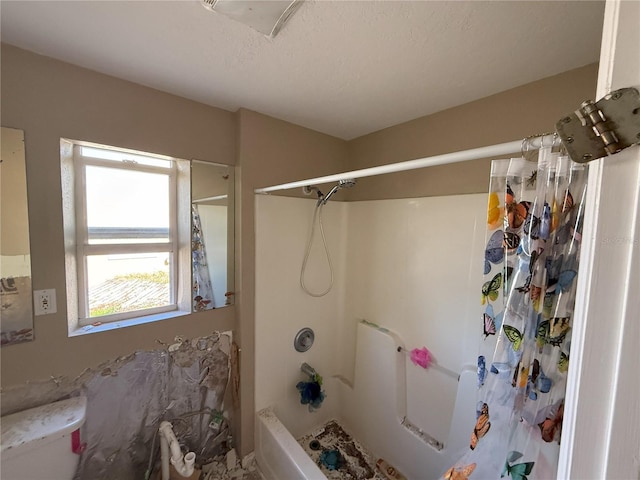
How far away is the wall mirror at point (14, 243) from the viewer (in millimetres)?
1047

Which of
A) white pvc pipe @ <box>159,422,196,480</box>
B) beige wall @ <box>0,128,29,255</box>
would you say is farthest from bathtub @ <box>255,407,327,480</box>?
beige wall @ <box>0,128,29,255</box>

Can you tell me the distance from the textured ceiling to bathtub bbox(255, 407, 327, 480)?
2.01 metres

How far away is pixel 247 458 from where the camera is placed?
1.70 metres

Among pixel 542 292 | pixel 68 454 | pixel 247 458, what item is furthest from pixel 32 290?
pixel 542 292

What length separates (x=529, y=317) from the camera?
2.38 ft

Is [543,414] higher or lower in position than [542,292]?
lower

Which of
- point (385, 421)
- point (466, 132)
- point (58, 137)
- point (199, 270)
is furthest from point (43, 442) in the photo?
point (466, 132)

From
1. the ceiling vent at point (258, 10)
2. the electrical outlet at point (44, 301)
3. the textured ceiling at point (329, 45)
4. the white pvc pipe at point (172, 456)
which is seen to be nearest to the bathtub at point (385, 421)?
the white pvc pipe at point (172, 456)

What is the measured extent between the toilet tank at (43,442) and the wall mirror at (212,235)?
0.68 m

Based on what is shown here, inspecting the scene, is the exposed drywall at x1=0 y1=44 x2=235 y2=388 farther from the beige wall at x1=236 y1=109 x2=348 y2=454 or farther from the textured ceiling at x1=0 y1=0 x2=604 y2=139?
the beige wall at x1=236 y1=109 x2=348 y2=454

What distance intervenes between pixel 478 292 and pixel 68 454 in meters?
2.14

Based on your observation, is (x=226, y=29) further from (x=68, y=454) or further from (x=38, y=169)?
(x=68, y=454)

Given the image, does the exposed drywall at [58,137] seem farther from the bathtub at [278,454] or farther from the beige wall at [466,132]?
the beige wall at [466,132]

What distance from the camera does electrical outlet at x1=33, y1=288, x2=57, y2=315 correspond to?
113cm
